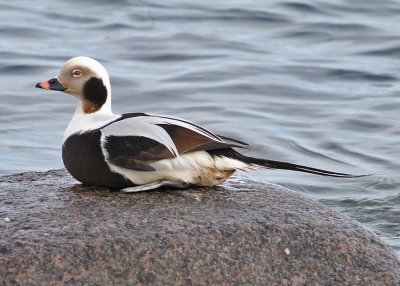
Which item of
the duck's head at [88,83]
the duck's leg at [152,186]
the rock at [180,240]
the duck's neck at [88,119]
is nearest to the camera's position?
the rock at [180,240]

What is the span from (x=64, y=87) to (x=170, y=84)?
7548 mm

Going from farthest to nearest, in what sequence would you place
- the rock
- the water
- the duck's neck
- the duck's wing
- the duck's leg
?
the water → the duck's neck → the duck's leg → the duck's wing → the rock

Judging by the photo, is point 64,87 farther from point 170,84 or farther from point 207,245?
point 170,84

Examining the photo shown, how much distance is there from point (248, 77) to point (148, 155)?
8654 mm

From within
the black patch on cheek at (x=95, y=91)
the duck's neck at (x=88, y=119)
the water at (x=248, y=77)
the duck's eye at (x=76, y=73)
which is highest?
the duck's eye at (x=76, y=73)

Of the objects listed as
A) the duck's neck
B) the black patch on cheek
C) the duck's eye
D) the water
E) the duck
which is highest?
the duck's eye

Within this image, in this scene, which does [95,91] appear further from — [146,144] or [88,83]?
[146,144]

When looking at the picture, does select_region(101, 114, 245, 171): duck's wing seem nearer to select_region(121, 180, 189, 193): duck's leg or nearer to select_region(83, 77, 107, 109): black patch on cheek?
select_region(121, 180, 189, 193): duck's leg

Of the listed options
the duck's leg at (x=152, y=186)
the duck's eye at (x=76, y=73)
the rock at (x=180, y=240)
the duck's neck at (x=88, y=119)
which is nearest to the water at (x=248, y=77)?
the rock at (x=180, y=240)

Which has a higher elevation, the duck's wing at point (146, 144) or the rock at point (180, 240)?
the duck's wing at point (146, 144)

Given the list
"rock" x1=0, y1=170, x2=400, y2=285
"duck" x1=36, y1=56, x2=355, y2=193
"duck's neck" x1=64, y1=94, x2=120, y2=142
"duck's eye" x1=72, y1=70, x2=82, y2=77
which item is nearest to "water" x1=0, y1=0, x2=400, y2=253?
"rock" x1=0, y1=170, x2=400, y2=285

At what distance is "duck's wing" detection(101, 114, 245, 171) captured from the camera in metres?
5.00

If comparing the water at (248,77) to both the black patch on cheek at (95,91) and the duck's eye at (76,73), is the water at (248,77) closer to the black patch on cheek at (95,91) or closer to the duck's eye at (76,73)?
the black patch on cheek at (95,91)

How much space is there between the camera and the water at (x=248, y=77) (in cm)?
970
